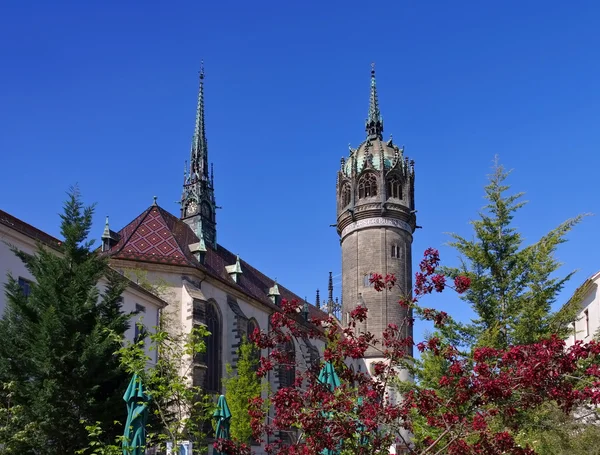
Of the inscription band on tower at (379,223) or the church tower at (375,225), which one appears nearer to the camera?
the church tower at (375,225)

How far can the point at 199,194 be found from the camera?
173ft

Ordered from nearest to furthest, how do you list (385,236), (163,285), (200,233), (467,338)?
(467,338)
(163,285)
(200,233)
(385,236)

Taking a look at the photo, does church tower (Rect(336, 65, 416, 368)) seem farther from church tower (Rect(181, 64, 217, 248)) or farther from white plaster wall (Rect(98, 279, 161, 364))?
white plaster wall (Rect(98, 279, 161, 364))

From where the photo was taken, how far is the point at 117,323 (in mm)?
17969

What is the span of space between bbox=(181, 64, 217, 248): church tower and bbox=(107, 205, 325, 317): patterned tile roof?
2107mm

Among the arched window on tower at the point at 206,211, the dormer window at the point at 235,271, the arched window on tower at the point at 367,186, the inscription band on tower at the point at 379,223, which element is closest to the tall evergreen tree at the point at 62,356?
the dormer window at the point at 235,271

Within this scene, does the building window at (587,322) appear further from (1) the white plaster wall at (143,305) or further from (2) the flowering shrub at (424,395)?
(2) the flowering shrub at (424,395)

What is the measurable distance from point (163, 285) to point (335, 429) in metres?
30.4

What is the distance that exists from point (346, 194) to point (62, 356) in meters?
46.3

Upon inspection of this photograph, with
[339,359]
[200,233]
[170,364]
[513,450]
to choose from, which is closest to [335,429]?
[339,359]

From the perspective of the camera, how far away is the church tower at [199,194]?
51.2 metres

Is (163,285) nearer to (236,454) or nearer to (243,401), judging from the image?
(243,401)

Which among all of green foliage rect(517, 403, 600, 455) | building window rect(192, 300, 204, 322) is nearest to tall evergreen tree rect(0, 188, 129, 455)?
green foliage rect(517, 403, 600, 455)

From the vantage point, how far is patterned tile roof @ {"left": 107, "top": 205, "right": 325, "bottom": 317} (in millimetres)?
39188
